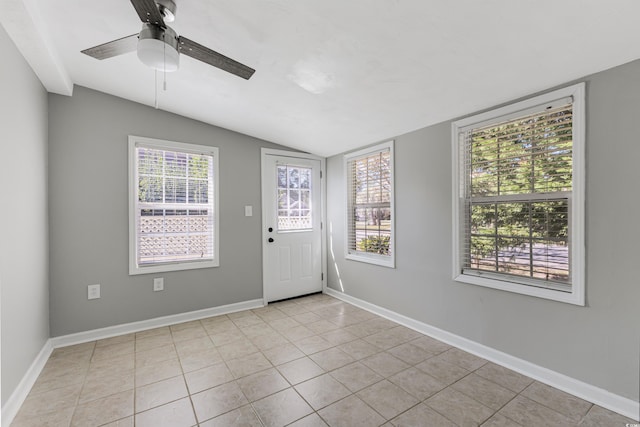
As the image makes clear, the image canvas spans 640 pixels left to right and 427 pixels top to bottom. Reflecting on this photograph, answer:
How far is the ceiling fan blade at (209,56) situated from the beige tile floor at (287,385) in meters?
2.22

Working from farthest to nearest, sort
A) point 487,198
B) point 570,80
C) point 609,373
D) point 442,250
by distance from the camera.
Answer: point 442,250 < point 487,198 < point 570,80 < point 609,373

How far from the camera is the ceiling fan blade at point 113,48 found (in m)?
1.67

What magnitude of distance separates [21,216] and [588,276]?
4.01 meters

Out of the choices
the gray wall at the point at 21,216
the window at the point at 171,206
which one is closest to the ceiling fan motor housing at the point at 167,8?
the gray wall at the point at 21,216

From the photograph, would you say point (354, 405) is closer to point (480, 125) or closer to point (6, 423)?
point (6, 423)

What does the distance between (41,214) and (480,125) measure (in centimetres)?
397

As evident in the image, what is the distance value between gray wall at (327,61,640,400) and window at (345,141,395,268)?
430 millimetres

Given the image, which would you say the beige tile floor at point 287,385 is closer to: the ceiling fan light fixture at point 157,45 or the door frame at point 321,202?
the door frame at point 321,202

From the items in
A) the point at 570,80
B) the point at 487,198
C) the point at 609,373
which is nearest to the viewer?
the point at 609,373

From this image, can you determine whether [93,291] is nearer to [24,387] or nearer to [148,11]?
[24,387]

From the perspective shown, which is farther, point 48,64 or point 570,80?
point 48,64

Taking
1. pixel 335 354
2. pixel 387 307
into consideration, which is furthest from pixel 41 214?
pixel 387 307

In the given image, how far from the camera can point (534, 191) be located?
2.22 m

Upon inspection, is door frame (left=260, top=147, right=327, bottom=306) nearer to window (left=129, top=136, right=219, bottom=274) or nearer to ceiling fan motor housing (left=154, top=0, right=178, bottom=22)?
window (left=129, top=136, right=219, bottom=274)
